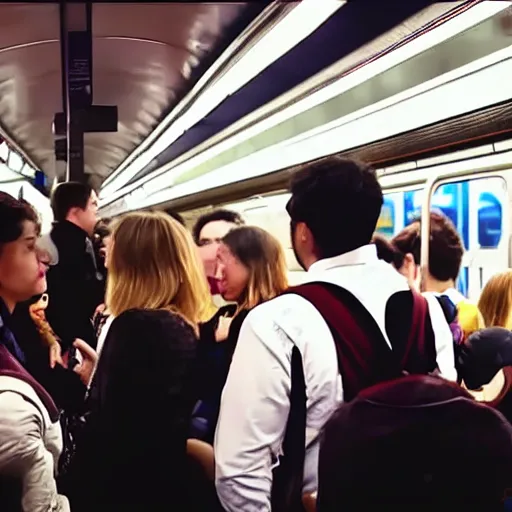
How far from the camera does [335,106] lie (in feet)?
8.90

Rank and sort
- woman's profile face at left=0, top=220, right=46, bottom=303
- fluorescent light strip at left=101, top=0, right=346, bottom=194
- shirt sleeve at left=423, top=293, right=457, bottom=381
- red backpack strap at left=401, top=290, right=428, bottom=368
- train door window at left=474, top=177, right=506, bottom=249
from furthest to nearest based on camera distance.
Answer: train door window at left=474, top=177, right=506, bottom=249 < fluorescent light strip at left=101, top=0, right=346, bottom=194 < woman's profile face at left=0, top=220, right=46, bottom=303 < shirt sleeve at left=423, top=293, right=457, bottom=381 < red backpack strap at left=401, top=290, right=428, bottom=368

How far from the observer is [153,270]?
2111 mm

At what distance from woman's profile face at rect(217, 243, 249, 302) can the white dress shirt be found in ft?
1.31

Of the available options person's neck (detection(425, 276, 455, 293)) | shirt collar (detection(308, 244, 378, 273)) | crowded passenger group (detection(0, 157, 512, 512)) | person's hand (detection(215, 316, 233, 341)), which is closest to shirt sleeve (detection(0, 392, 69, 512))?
crowded passenger group (detection(0, 157, 512, 512))

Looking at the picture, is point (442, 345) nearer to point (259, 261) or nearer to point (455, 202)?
point (259, 261)

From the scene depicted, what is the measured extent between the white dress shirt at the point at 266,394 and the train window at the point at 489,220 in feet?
3.05

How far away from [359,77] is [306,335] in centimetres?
130

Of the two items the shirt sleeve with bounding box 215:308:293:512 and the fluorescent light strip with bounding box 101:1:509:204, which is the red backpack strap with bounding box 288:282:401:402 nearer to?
the shirt sleeve with bounding box 215:308:293:512

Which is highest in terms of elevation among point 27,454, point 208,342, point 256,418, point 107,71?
point 107,71

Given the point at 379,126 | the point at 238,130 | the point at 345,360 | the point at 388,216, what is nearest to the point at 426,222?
the point at 388,216

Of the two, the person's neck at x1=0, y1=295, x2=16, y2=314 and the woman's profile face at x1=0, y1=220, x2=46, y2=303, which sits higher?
the woman's profile face at x1=0, y1=220, x2=46, y2=303

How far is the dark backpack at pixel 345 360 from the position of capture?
1730 mm

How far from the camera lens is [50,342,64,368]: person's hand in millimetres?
2135

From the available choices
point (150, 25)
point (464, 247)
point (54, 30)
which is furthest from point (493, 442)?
point (54, 30)
